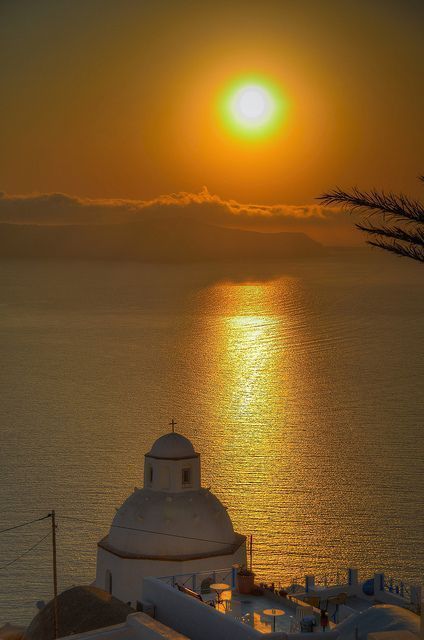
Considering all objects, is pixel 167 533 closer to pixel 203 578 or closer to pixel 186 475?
pixel 186 475

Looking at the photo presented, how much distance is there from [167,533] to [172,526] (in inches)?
8.5

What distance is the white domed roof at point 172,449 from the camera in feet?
88.4

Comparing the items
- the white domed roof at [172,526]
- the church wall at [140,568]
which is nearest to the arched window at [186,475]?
the white domed roof at [172,526]

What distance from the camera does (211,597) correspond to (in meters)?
21.1

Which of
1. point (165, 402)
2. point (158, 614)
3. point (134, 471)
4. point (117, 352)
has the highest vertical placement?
point (117, 352)

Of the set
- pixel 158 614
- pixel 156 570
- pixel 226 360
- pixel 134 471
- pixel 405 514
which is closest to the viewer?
pixel 158 614

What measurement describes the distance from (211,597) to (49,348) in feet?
222

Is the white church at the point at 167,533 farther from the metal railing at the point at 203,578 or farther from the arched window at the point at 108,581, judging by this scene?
the metal railing at the point at 203,578

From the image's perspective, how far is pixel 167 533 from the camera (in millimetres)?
25953

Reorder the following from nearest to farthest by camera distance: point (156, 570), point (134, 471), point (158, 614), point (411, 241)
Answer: point (411, 241) → point (158, 614) → point (156, 570) → point (134, 471)

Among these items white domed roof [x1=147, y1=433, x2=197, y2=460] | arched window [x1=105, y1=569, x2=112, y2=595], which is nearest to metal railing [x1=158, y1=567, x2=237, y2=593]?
arched window [x1=105, y1=569, x2=112, y2=595]

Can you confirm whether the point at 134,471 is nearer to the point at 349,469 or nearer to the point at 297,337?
the point at 349,469

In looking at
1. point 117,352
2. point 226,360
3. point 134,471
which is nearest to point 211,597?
point 134,471

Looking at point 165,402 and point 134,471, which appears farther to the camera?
point 165,402
